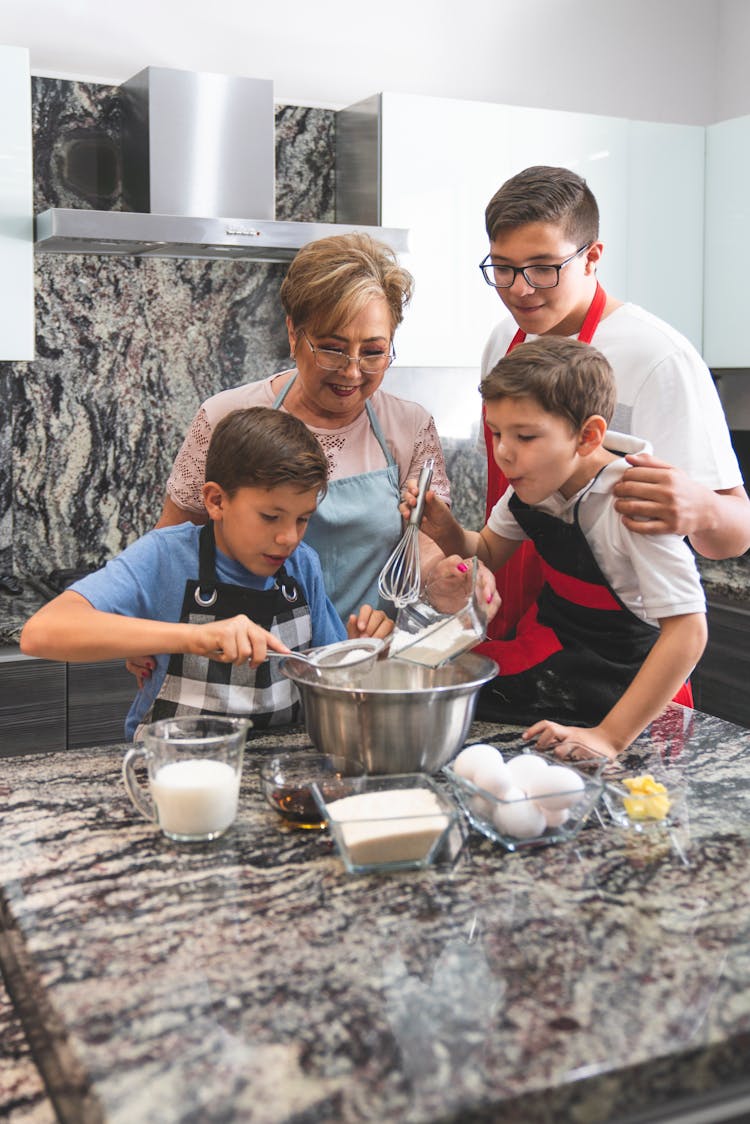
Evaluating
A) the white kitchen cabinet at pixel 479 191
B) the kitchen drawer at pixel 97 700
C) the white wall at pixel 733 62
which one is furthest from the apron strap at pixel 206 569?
the white wall at pixel 733 62

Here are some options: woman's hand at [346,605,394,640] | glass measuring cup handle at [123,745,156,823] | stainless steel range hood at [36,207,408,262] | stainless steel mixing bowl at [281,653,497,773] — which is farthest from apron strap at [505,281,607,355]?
stainless steel range hood at [36,207,408,262]

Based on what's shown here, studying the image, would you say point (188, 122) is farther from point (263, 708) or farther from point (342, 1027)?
point (342, 1027)

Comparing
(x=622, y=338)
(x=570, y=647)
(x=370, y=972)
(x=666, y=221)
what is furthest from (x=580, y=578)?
(x=666, y=221)

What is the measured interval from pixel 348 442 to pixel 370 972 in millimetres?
1065

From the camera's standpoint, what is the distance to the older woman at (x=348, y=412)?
1514mm

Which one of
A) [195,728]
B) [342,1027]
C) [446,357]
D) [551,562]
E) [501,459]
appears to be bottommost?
[342,1027]

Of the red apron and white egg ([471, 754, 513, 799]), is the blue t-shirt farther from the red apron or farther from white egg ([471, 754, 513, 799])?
white egg ([471, 754, 513, 799])

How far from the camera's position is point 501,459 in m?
1.36

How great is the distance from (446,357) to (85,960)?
2231 millimetres

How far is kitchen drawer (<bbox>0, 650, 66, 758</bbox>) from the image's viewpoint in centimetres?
225

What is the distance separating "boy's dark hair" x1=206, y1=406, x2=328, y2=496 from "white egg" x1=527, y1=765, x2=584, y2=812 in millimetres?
517

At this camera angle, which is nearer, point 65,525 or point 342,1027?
point 342,1027

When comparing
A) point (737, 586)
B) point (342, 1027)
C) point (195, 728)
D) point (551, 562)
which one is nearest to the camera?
point (342, 1027)

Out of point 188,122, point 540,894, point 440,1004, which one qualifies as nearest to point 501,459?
point 540,894
